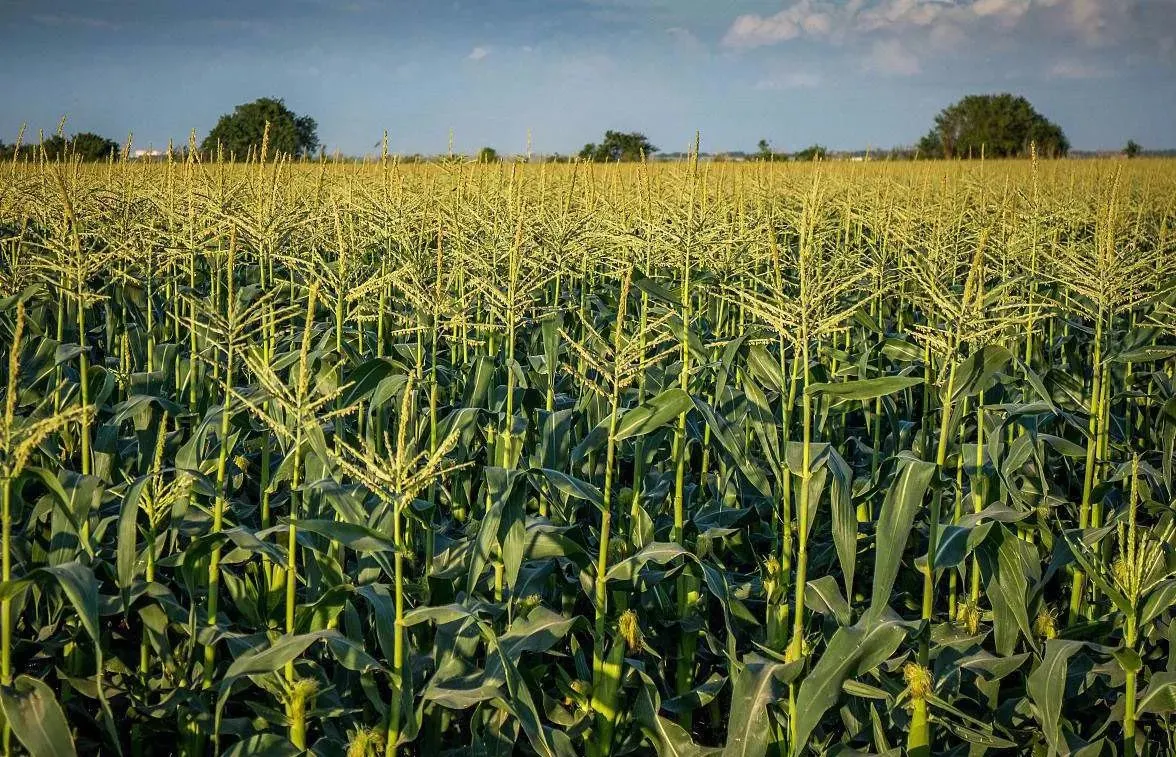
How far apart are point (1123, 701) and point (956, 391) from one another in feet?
3.99

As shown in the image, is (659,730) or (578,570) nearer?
Answer: (659,730)

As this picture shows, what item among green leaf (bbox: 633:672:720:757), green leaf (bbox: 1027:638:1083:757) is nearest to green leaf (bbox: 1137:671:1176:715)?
green leaf (bbox: 1027:638:1083:757)

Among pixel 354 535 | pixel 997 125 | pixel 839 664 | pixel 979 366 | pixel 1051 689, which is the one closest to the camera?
pixel 354 535

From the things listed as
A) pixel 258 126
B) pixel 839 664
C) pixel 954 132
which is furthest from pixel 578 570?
pixel 954 132

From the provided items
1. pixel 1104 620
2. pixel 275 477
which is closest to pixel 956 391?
pixel 1104 620

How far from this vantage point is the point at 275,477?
3.50 meters

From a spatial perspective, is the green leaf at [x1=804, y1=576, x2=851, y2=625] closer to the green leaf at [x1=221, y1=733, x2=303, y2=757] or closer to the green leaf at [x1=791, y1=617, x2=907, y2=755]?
the green leaf at [x1=791, y1=617, x2=907, y2=755]

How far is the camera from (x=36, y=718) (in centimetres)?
233

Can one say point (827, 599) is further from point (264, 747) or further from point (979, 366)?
point (264, 747)

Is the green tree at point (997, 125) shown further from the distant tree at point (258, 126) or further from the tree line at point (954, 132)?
Result: the distant tree at point (258, 126)

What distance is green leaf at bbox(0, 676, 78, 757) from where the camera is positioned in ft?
7.55

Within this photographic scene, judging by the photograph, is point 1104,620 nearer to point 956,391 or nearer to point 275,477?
point 956,391

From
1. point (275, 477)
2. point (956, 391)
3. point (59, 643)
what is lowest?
point (59, 643)

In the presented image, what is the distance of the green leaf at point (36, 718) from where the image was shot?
2.30m
